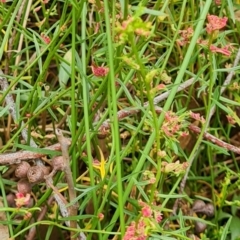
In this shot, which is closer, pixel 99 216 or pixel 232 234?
pixel 99 216

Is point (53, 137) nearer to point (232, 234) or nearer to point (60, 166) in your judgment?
point (60, 166)

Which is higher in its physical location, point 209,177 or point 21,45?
point 21,45

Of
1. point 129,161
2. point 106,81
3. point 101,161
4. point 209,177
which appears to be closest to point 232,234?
point 209,177

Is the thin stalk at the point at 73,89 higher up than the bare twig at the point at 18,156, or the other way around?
the thin stalk at the point at 73,89

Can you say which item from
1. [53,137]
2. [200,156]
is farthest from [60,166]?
[200,156]

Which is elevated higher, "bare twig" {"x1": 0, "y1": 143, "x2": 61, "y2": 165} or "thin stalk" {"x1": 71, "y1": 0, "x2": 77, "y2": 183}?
"thin stalk" {"x1": 71, "y1": 0, "x2": 77, "y2": 183}

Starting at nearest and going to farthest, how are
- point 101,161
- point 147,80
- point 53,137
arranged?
1. point 147,80
2. point 101,161
3. point 53,137

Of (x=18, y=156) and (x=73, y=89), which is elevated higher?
(x=73, y=89)

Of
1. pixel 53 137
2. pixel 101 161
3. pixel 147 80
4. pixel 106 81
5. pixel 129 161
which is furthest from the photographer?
pixel 129 161

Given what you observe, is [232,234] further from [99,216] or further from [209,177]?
[99,216]

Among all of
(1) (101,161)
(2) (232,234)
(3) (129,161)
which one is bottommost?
(2) (232,234)
